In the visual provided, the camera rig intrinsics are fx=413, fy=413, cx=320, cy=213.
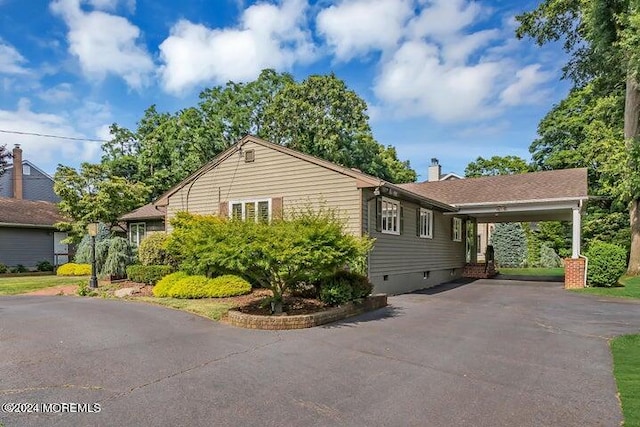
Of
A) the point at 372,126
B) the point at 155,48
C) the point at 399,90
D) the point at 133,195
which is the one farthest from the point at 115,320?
the point at 372,126

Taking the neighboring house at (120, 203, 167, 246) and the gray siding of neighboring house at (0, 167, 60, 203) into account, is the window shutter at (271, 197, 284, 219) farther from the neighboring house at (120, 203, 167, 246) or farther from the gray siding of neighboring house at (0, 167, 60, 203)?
the gray siding of neighboring house at (0, 167, 60, 203)

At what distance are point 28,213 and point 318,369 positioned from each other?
2622 cm

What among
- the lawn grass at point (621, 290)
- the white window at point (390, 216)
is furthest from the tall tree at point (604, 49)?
the white window at point (390, 216)

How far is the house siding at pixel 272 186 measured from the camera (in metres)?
12.9

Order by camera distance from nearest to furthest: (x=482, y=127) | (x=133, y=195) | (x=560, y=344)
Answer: (x=560, y=344), (x=133, y=195), (x=482, y=127)

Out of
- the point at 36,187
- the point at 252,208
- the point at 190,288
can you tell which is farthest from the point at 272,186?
the point at 36,187

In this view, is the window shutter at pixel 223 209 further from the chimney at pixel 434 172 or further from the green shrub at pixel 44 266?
the chimney at pixel 434 172

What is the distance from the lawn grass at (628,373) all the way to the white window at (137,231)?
830 inches

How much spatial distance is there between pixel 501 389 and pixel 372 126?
28762 millimetres

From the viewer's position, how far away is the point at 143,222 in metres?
Answer: 22.4

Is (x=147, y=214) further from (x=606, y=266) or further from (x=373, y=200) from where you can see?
(x=606, y=266)

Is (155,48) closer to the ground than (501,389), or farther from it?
farther from it

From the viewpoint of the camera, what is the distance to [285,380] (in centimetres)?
523

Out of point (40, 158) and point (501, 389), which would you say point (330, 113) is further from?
point (501, 389)
